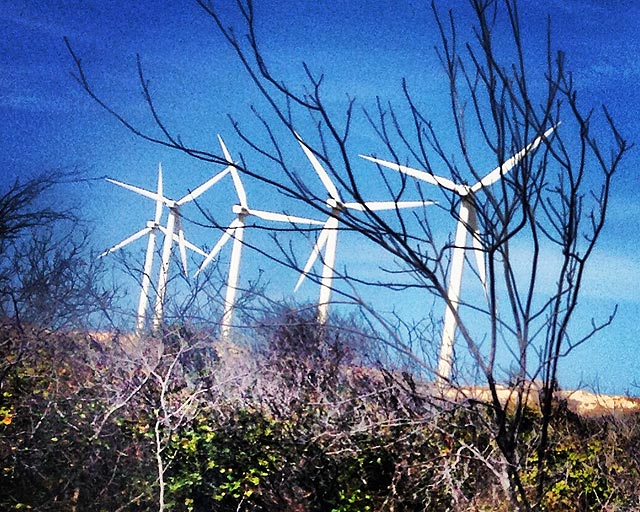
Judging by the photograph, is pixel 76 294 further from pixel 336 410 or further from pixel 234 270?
pixel 234 270

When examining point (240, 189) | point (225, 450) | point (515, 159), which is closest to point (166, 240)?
point (240, 189)

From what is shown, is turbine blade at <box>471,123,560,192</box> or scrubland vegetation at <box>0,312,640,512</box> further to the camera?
scrubland vegetation at <box>0,312,640,512</box>

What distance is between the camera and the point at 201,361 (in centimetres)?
1018

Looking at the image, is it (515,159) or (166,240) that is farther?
(166,240)

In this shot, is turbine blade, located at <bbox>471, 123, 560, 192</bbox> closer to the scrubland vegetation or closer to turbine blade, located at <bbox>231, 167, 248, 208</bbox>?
the scrubland vegetation

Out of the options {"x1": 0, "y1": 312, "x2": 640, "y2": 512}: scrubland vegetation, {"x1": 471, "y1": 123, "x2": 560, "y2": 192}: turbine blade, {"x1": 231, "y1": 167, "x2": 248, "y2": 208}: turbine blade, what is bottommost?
{"x1": 0, "y1": 312, "x2": 640, "y2": 512}: scrubland vegetation

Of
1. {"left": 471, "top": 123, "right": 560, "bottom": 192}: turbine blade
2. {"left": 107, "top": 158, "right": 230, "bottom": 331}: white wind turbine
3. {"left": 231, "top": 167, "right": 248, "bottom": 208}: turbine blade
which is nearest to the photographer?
{"left": 471, "top": 123, "right": 560, "bottom": 192}: turbine blade

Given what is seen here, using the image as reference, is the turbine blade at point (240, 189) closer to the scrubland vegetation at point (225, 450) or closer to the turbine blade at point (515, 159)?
the scrubland vegetation at point (225, 450)

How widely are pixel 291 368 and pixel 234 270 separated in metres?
9.60

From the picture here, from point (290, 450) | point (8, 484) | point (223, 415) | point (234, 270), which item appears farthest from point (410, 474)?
point (234, 270)

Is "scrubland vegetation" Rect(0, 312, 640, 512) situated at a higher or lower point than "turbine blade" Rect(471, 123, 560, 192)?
lower

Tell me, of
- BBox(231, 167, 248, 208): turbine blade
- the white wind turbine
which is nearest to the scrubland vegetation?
the white wind turbine

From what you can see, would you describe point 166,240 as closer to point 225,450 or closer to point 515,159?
point 225,450

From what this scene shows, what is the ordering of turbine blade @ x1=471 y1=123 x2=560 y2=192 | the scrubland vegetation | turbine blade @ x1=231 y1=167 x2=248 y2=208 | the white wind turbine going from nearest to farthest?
turbine blade @ x1=471 y1=123 x2=560 y2=192 < the scrubland vegetation < the white wind turbine < turbine blade @ x1=231 y1=167 x2=248 y2=208
